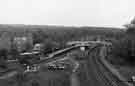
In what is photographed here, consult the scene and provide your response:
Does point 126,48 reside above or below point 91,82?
above

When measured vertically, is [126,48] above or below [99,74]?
above

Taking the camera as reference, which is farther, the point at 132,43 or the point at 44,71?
the point at 132,43

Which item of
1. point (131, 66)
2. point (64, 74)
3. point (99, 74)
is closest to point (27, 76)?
point (64, 74)

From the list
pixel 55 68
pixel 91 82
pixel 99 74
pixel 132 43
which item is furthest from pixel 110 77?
pixel 132 43

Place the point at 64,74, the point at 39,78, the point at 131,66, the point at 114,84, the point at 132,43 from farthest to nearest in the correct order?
the point at 132,43, the point at 131,66, the point at 64,74, the point at 39,78, the point at 114,84

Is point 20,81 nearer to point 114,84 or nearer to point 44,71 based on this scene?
point 44,71

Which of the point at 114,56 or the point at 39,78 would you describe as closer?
the point at 39,78

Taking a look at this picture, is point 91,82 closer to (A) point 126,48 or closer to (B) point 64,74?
(B) point 64,74

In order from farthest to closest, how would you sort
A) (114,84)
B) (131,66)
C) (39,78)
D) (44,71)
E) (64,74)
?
(131,66), (44,71), (64,74), (39,78), (114,84)

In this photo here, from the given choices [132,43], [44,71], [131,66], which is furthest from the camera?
[132,43]
